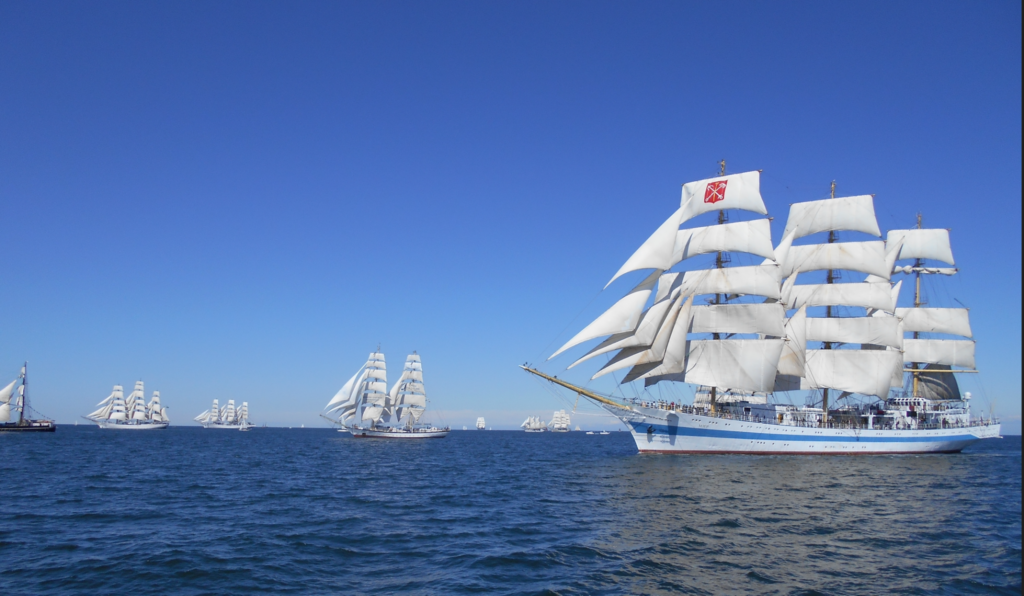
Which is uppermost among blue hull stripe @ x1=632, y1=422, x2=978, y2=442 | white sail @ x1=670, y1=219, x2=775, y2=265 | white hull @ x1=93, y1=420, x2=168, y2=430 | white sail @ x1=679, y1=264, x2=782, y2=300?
white sail @ x1=670, y1=219, x2=775, y2=265

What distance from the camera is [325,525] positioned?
71.2ft

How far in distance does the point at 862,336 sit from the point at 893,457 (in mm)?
13084

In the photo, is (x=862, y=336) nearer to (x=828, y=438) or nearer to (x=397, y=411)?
(x=828, y=438)

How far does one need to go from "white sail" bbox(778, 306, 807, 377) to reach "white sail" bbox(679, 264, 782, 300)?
6080 mm

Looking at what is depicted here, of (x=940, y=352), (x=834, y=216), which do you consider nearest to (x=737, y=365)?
(x=834, y=216)

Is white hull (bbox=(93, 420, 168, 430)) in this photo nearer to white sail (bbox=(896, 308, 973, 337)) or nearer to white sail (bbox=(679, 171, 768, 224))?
white sail (bbox=(679, 171, 768, 224))

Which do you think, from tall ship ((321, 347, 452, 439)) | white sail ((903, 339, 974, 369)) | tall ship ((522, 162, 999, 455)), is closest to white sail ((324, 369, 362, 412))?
tall ship ((321, 347, 452, 439))

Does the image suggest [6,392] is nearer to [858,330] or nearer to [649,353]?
[649,353]

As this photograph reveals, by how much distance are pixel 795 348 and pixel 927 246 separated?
1142 inches

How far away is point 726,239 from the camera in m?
58.6

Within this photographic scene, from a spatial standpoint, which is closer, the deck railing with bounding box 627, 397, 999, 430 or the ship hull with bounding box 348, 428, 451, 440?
the deck railing with bounding box 627, 397, 999, 430

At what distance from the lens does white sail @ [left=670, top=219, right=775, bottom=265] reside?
57.6 m

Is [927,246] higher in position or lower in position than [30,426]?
higher

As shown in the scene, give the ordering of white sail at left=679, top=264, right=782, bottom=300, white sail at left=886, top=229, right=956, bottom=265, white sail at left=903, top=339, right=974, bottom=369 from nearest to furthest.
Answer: white sail at left=679, top=264, right=782, bottom=300, white sail at left=903, top=339, right=974, bottom=369, white sail at left=886, top=229, right=956, bottom=265
